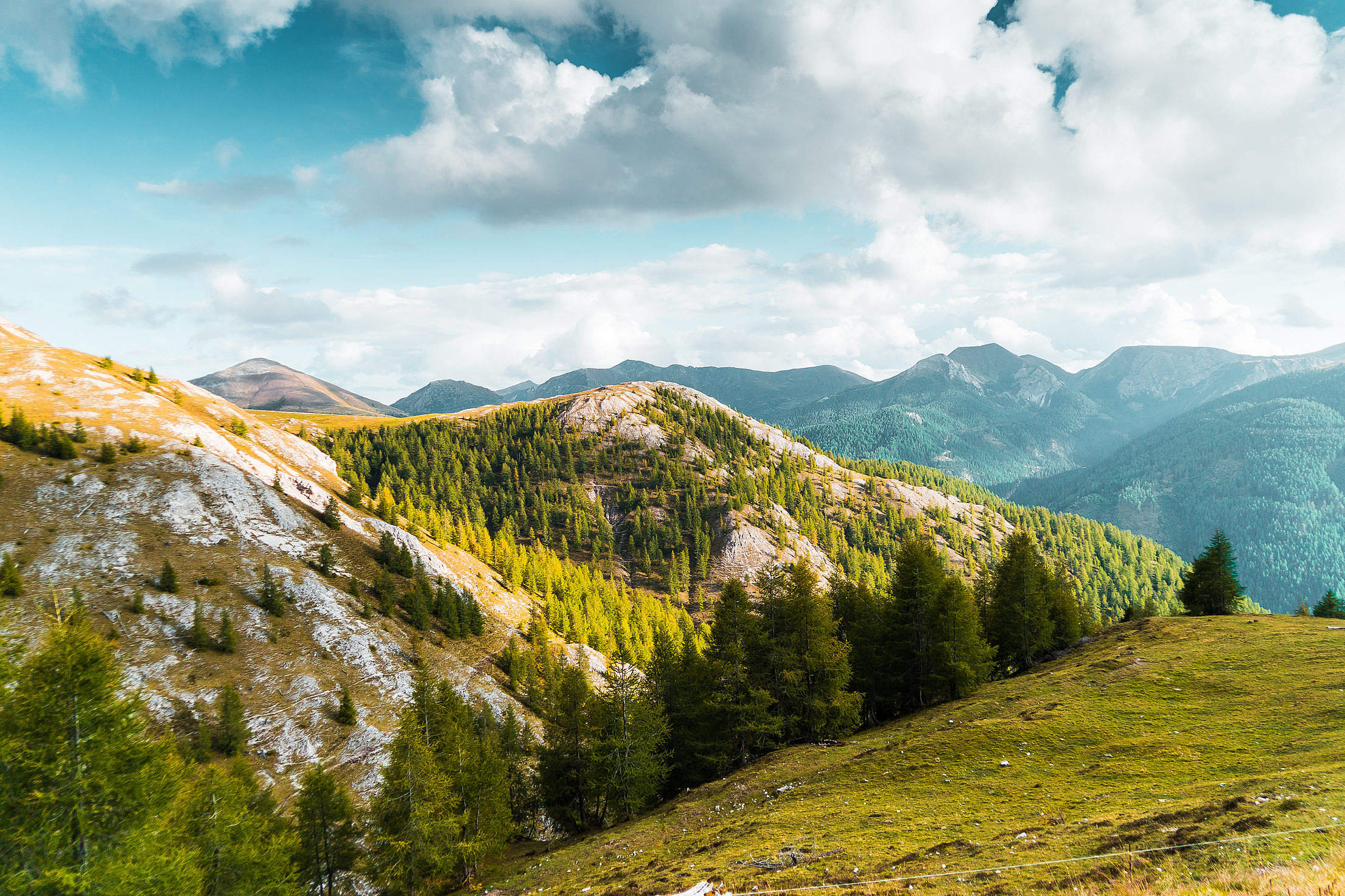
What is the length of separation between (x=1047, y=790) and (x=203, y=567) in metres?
98.8

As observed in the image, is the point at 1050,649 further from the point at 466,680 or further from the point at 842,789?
the point at 466,680

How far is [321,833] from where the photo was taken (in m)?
36.9

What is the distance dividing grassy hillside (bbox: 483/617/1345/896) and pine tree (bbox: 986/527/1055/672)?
10.9 meters

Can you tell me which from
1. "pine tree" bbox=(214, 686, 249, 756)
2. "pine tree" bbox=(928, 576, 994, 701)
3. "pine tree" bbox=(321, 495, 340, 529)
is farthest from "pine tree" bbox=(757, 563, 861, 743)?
"pine tree" bbox=(321, 495, 340, 529)

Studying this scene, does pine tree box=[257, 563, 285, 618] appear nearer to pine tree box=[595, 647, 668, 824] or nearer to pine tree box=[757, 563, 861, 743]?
pine tree box=[595, 647, 668, 824]

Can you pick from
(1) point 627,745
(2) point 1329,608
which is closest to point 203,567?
(1) point 627,745

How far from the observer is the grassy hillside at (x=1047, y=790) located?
16.8 meters

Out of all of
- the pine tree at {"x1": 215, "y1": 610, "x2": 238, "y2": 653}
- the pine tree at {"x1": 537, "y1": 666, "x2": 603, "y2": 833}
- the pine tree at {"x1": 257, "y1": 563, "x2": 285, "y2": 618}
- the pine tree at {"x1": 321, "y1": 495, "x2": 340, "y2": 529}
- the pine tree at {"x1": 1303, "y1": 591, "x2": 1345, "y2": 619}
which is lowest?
the pine tree at {"x1": 1303, "y1": 591, "x2": 1345, "y2": 619}

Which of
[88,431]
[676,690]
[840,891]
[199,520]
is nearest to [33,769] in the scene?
[840,891]

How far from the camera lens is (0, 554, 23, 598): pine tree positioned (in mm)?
56875

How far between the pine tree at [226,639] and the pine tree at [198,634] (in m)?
1.14

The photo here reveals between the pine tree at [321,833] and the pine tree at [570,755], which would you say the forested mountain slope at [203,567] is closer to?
the pine tree at [321,833]

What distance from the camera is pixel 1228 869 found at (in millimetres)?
13289

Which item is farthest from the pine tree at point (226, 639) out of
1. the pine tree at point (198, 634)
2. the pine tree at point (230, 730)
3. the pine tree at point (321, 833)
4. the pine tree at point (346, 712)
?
the pine tree at point (321, 833)
